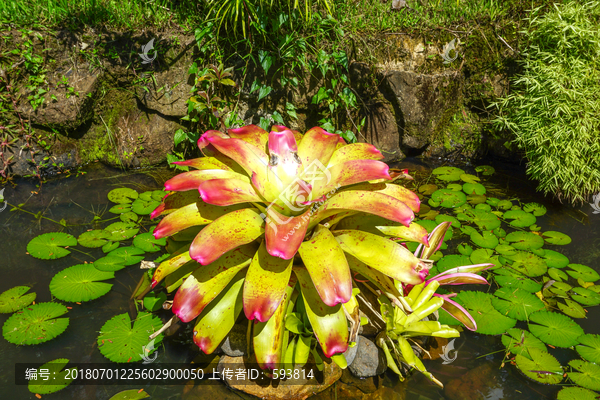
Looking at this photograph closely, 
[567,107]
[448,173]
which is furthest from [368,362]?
[567,107]

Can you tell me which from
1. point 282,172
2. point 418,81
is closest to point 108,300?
point 282,172

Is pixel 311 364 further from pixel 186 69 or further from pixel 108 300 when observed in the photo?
pixel 186 69

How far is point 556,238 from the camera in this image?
2492 millimetres

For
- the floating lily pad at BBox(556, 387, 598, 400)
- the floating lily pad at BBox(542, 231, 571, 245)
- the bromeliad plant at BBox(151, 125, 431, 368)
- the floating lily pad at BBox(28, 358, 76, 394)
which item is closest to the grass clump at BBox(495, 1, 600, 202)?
the floating lily pad at BBox(542, 231, 571, 245)

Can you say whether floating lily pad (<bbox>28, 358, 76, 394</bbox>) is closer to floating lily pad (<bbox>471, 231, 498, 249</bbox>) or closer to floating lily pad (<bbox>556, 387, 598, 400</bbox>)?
floating lily pad (<bbox>556, 387, 598, 400</bbox>)

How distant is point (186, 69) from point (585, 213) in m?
3.53

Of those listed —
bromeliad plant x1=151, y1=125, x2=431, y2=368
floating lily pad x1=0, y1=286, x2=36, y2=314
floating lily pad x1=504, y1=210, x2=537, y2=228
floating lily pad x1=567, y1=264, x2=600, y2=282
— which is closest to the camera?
bromeliad plant x1=151, y1=125, x2=431, y2=368

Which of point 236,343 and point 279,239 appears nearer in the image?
point 279,239

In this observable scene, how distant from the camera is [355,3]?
3719 millimetres

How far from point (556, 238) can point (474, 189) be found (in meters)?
0.70

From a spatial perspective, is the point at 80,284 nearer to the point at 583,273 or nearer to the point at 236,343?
the point at 236,343

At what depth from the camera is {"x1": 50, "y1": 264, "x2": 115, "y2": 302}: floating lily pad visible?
78.5 inches

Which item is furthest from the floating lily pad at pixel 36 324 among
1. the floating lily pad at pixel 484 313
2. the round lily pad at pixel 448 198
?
the round lily pad at pixel 448 198

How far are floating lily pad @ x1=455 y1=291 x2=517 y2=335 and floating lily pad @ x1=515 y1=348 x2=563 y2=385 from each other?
0.49ft
